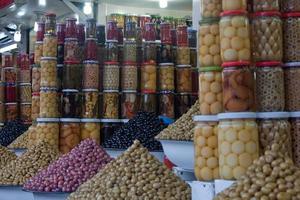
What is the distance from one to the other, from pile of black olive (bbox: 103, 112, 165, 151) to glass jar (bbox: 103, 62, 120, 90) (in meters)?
0.45

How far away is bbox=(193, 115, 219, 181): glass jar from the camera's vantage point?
6.02ft

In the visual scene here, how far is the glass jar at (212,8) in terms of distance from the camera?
1898 mm

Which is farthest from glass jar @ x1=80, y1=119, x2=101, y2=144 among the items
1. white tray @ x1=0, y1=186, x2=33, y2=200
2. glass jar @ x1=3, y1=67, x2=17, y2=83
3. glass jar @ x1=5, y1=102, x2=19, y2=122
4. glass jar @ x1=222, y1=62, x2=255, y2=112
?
glass jar @ x1=222, y1=62, x2=255, y2=112

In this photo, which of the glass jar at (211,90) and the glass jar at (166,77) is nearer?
the glass jar at (211,90)

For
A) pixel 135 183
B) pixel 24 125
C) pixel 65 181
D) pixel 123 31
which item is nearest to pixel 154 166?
pixel 135 183

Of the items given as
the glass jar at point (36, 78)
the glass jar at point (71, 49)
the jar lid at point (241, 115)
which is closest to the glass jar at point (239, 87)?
the jar lid at point (241, 115)

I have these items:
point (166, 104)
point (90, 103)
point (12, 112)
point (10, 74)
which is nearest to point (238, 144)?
point (166, 104)

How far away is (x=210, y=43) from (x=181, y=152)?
65 cm

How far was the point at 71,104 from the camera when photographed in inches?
148

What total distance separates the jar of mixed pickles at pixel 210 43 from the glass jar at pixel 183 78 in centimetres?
187

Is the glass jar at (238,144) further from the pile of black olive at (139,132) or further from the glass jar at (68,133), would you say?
the glass jar at (68,133)

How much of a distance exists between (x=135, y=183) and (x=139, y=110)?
175cm

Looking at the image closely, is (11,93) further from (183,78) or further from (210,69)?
(210,69)

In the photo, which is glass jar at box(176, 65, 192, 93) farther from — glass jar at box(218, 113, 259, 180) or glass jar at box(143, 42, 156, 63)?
glass jar at box(218, 113, 259, 180)
